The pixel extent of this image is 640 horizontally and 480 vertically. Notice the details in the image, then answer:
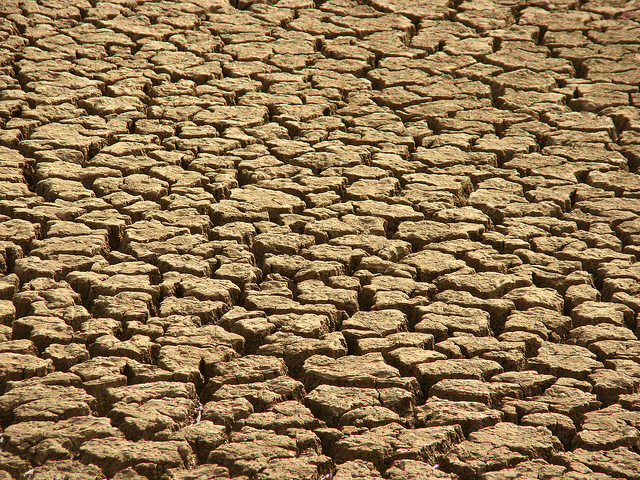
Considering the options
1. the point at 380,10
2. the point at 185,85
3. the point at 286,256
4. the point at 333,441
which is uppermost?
the point at 380,10

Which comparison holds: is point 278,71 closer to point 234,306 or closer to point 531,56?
point 531,56

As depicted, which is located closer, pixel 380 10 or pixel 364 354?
pixel 364 354

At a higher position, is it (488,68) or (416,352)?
(488,68)

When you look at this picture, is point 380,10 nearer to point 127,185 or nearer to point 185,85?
point 185,85

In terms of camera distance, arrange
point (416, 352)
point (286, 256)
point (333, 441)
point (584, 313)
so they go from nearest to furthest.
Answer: point (333, 441)
point (416, 352)
point (584, 313)
point (286, 256)

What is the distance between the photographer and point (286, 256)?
301 cm

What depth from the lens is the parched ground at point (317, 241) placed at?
7.42ft

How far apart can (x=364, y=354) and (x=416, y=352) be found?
0.53 ft

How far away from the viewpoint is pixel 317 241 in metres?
3.11

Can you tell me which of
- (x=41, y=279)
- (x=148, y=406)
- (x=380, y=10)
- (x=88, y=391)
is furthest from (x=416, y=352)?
(x=380, y=10)

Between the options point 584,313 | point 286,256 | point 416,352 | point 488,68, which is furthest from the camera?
point 488,68

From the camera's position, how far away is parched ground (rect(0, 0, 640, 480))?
2262 millimetres

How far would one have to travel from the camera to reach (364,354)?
2.59m

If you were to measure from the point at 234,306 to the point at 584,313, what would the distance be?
116 centimetres
